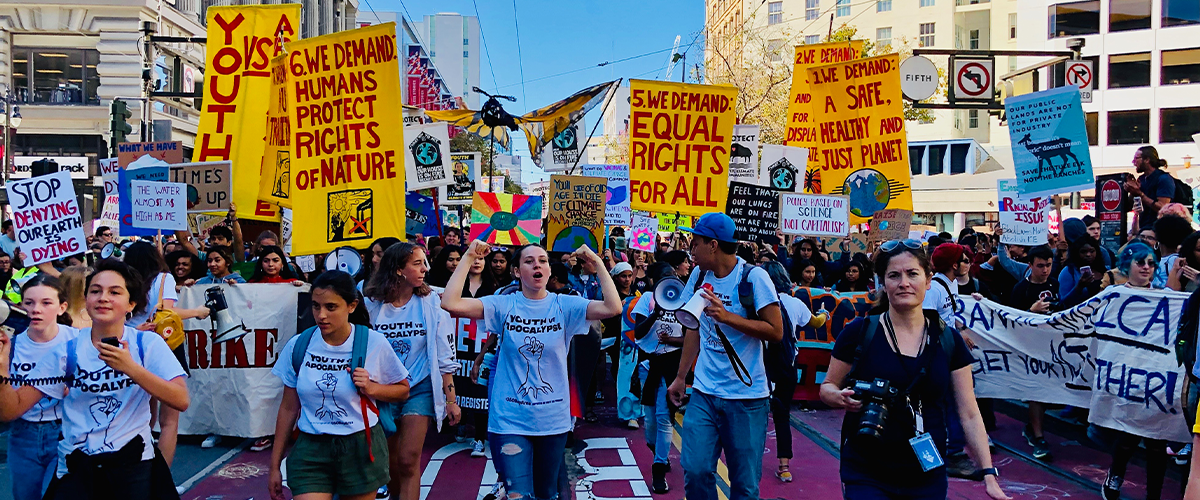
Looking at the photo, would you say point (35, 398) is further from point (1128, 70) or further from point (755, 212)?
point (1128, 70)

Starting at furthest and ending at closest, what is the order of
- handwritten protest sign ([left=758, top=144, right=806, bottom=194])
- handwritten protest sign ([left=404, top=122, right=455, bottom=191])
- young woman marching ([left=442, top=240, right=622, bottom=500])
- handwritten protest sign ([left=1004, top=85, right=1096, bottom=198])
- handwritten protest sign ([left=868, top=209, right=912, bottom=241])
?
handwritten protest sign ([left=758, top=144, right=806, bottom=194]) < handwritten protest sign ([left=868, top=209, right=912, bottom=241]) < handwritten protest sign ([left=404, top=122, right=455, bottom=191]) < handwritten protest sign ([left=1004, top=85, right=1096, bottom=198]) < young woman marching ([left=442, top=240, right=622, bottom=500])

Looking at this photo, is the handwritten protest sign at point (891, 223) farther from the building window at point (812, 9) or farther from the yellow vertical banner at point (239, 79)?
the building window at point (812, 9)

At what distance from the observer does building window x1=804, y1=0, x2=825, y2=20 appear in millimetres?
61250

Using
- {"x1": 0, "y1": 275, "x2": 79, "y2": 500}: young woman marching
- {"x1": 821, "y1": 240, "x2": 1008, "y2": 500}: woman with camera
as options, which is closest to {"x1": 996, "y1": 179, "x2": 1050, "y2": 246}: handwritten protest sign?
{"x1": 821, "y1": 240, "x2": 1008, "y2": 500}: woman with camera

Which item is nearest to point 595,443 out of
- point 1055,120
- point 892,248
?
point 892,248

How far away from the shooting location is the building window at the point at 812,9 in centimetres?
6125

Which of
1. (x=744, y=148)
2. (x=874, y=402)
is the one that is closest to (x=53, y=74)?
(x=744, y=148)

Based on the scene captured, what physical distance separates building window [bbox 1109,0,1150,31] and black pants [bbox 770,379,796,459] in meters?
42.2

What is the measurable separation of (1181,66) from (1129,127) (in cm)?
312

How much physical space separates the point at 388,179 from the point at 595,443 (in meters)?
2.96

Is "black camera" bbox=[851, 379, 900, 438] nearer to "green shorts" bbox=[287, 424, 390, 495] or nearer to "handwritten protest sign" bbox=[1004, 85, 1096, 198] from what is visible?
"green shorts" bbox=[287, 424, 390, 495]

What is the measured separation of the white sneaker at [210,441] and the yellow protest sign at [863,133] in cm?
861

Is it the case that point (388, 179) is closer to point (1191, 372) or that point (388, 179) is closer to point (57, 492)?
point (57, 492)

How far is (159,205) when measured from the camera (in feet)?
34.3
